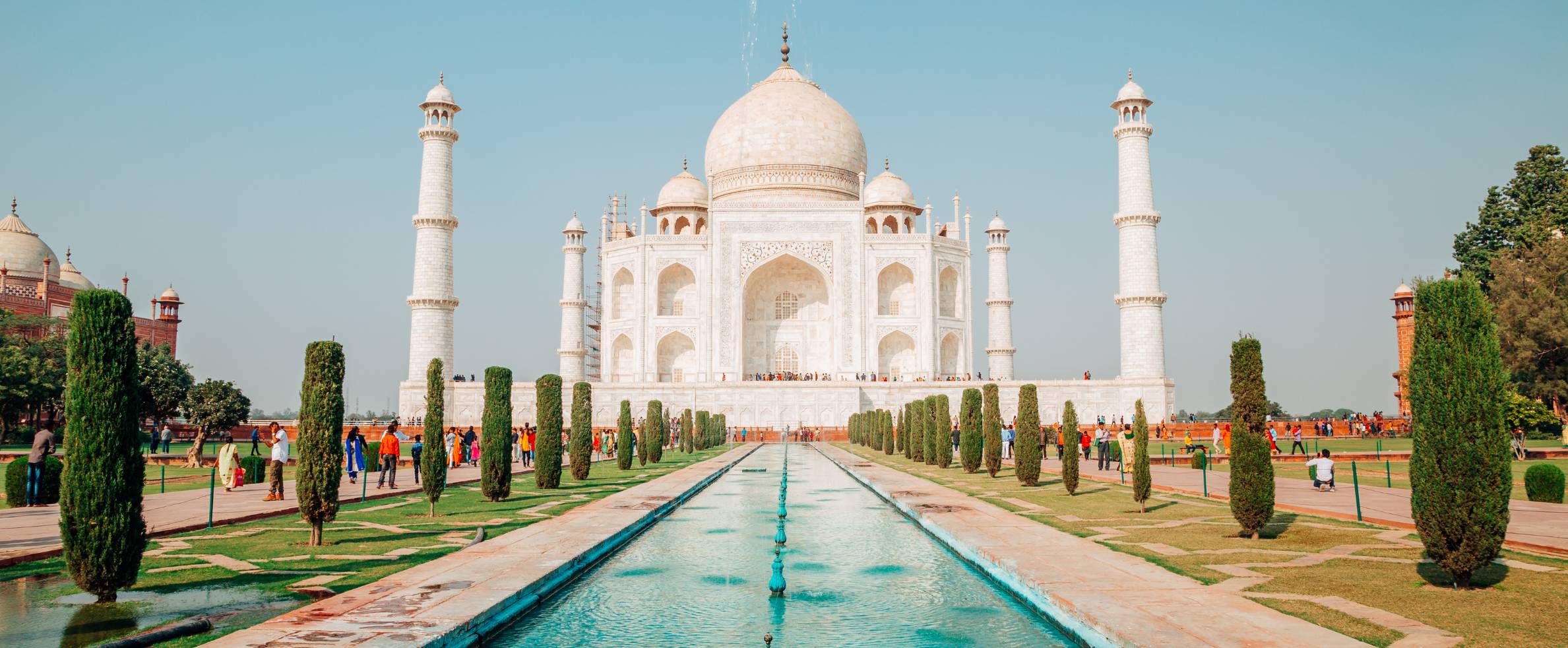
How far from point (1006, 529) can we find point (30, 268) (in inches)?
1849

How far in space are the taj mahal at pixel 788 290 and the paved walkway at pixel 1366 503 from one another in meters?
17.1

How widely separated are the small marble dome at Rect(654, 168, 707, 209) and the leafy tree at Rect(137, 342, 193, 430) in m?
18.6

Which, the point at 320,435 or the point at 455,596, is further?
the point at 320,435

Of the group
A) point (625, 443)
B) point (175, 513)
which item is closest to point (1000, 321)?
point (625, 443)

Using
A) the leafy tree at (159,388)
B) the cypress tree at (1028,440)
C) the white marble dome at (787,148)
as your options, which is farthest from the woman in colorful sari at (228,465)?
the white marble dome at (787,148)

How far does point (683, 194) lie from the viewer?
42.4 meters

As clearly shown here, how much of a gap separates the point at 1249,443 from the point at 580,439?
9189 mm

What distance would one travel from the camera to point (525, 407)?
33156 millimetres

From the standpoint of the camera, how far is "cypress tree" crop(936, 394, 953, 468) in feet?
55.4

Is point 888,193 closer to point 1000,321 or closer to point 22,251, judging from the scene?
point 1000,321

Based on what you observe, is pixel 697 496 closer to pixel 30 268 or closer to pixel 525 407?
pixel 525 407

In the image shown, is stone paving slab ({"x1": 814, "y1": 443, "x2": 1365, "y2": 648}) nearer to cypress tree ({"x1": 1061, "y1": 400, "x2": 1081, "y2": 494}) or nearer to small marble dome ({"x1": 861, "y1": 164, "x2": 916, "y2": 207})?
cypress tree ({"x1": 1061, "y1": 400, "x2": 1081, "y2": 494})

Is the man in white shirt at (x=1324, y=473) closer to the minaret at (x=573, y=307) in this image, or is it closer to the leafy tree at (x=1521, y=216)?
the leafy tree at (x=1521, y=216)

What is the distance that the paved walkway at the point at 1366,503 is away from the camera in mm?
7402
